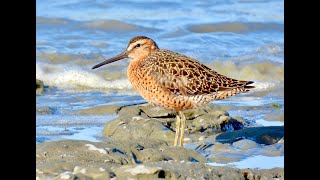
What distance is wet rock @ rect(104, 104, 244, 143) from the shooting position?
7410 millimetres

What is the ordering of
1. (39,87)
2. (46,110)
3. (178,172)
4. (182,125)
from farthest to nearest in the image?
(39,87) < (46,110) < (182,125) < (178,172)

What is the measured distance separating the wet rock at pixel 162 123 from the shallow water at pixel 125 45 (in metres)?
0.30

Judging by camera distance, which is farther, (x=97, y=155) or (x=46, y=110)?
(x=46, y=110)

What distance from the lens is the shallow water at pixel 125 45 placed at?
9.02 meters

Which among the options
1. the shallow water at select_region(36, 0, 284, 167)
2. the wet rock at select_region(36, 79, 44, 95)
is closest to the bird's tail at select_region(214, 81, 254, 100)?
the shallow water at select_region(36, 0, 284, 167)

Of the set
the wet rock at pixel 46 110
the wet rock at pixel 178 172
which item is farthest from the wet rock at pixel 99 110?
the wet rock at pixel 178 172

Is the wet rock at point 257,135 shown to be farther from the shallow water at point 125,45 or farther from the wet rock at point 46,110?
the wet rock at point 46,110

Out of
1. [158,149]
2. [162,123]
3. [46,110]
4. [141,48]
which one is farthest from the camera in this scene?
[46,110]

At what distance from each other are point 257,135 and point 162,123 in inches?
41.0

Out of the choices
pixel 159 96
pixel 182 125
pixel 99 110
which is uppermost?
pixel 159 96

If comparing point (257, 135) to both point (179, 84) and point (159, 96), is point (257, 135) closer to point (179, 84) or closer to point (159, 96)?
point (179, 84)

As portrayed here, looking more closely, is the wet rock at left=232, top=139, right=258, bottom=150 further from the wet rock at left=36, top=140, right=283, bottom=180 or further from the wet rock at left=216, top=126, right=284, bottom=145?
the wet rock at left=36, top=140, right=283, bottom=180

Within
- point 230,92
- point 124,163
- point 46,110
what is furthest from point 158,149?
point 46,110

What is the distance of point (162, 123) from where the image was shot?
25.9 ft
